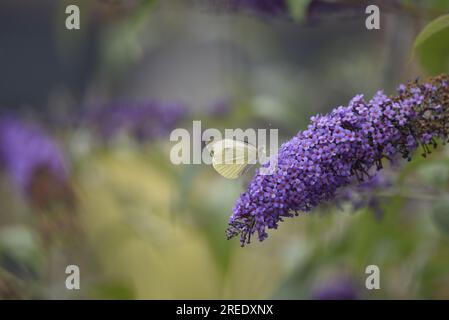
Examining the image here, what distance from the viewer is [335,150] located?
2.97 ft

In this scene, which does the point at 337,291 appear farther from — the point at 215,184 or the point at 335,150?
the point at 335,150

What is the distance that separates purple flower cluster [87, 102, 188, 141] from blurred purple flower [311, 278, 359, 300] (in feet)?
1.85

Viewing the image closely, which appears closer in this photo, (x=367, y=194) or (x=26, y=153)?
(x=367, y=194)

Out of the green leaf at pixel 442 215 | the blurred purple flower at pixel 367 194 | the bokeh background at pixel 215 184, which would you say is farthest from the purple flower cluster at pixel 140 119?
the green leaf at pixel 442 215

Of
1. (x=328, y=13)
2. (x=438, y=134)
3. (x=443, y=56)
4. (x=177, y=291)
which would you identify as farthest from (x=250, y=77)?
(x=438, y=134)

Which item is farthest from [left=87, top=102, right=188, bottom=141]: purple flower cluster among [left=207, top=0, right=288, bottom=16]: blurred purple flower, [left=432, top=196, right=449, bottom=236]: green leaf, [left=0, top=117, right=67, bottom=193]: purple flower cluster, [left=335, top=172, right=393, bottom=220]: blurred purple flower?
[left=432, top=196, right=449, bottom=236]: green leaf

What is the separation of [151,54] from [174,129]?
77.9 inches

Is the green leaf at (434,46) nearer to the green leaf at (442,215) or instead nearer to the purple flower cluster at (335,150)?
the purple flower cluster at (335,150)

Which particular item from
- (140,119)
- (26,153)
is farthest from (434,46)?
(26,153)

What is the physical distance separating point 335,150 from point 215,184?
94 cm

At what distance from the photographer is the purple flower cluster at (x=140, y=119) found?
1.84 meters

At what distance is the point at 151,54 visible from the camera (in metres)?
3.72

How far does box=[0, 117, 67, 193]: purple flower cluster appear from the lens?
1.71 m

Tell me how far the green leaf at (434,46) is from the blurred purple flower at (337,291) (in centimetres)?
65
